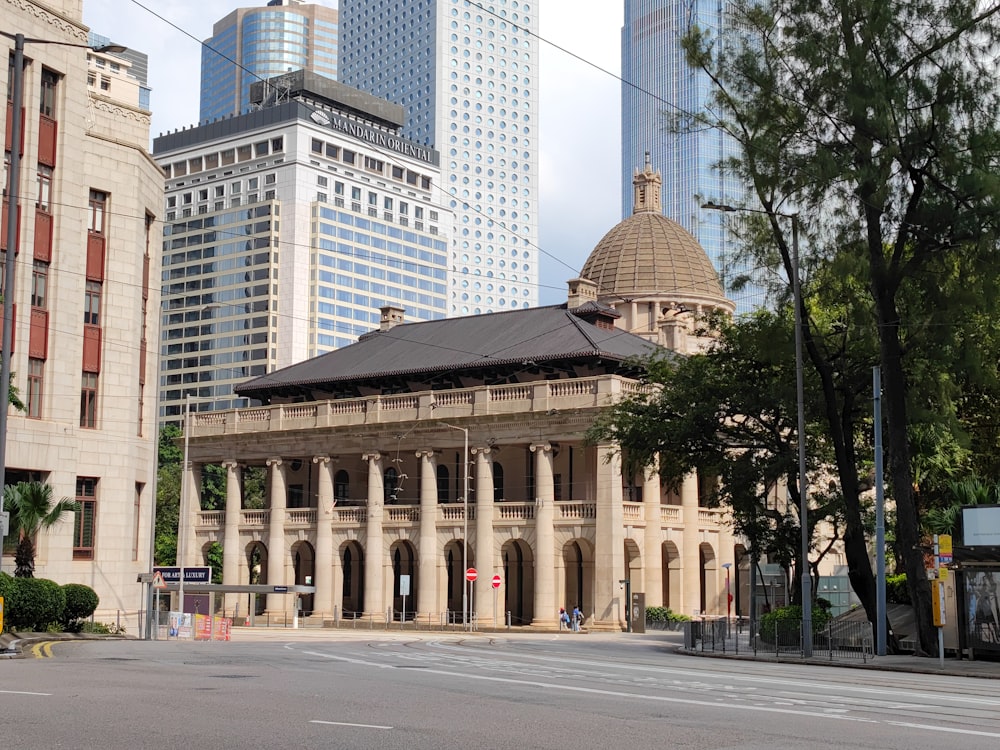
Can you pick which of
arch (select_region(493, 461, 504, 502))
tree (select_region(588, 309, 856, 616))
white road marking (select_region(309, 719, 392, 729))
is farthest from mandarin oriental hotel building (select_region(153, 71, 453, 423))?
white road marking (select_region(309, 719, 392, 729))

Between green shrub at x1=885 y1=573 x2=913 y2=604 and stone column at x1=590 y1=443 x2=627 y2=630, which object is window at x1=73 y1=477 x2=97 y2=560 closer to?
green shrub at x1=885 y1=573 x2=913 y2=604

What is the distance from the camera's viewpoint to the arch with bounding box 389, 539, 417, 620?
76188 mm

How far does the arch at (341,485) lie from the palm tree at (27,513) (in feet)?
159

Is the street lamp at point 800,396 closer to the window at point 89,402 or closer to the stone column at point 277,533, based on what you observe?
the window at point 89,402

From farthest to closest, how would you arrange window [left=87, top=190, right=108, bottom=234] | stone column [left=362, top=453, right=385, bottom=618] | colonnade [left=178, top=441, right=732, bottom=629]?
stone column [left=362, top=453, right=385, bottom=618]
colonnade [left=178, top=441, right=732, bottom=629]
window [left=87, top=190, right=108, bottom=234]

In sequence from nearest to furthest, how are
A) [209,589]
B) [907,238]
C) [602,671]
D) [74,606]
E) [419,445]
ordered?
[602,671]
[907,238]
[74,606]
[209,589]
[419,445]

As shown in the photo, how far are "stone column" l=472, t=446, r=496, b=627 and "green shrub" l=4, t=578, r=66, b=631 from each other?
35.0m

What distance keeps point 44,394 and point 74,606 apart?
8137mm

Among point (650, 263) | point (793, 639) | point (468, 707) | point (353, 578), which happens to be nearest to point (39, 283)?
point (793, 639)

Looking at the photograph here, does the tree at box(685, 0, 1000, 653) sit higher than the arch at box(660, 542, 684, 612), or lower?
higher

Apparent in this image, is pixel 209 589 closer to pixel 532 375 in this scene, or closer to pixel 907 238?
pixel 532 375

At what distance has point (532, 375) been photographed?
74.2m

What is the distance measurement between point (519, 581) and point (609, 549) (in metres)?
15.8

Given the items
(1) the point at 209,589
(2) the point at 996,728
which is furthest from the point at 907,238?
(1) the point at 209,589
